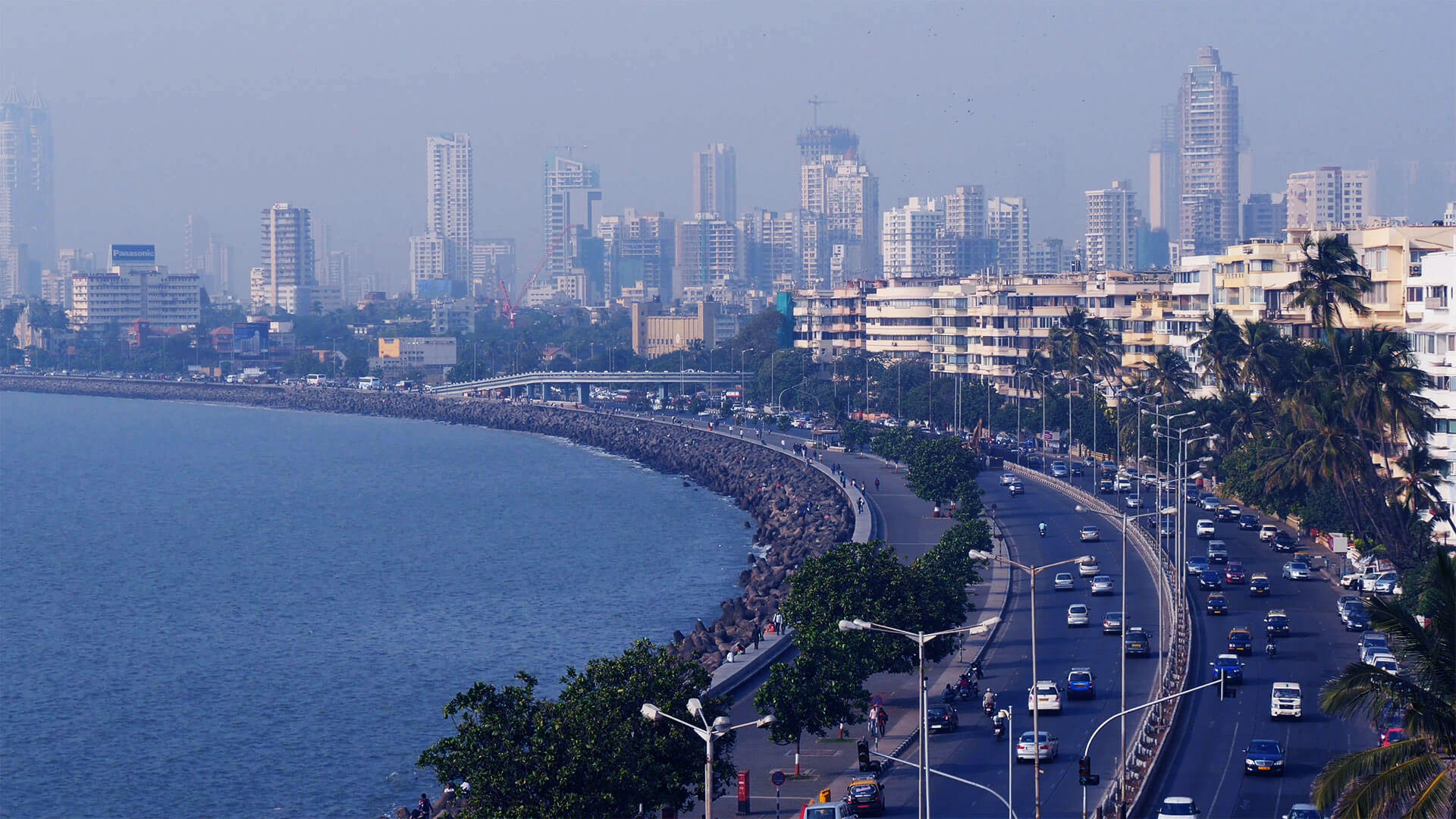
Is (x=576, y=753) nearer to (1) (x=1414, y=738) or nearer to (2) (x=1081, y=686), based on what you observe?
(1) (x=1414, y=738)

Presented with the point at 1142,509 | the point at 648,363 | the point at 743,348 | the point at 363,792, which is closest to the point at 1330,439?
the point at 1142,509

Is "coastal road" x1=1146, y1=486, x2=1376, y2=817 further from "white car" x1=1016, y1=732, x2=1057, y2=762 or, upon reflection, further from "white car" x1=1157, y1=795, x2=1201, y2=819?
"white car" x1=1016, y1=732, x2=1057, y2=762

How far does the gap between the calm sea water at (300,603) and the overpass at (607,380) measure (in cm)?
2580

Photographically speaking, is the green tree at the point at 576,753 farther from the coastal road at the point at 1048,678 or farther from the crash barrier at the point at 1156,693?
the crash barrier at the point at 1156,693

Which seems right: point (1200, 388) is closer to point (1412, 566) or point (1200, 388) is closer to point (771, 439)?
point (771, 439)

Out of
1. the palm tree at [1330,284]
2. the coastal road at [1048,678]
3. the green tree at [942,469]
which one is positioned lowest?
the coastal road at [1048,678]

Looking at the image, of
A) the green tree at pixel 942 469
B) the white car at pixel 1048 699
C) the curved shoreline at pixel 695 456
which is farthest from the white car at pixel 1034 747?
the green tree at pixel 942 469

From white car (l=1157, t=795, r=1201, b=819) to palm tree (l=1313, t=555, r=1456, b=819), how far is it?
32.1 feet

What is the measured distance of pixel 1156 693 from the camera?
3678 centimetres

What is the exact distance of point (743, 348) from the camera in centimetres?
15538

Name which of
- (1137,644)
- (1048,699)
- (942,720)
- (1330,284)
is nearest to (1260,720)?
(1048,699)

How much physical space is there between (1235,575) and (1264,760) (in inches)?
884

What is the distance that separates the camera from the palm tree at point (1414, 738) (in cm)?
1722

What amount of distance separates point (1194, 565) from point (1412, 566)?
330 inches
